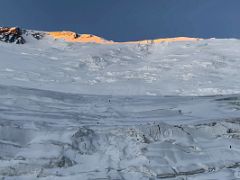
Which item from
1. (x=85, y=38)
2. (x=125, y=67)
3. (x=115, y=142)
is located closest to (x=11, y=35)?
(x=85, y=38)

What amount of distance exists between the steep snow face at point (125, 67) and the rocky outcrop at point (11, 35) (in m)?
1.01

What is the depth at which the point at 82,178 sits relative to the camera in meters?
17.3

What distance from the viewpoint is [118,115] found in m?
27.6

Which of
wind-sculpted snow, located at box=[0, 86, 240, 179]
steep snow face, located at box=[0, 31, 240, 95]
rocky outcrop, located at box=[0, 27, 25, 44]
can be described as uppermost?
rocky outcrop, located at box=[0, 27, 25, 44]

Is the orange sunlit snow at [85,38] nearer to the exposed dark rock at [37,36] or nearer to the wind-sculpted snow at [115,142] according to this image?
the exposed dark rock at [37,36]

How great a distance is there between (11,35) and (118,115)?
36685 mm

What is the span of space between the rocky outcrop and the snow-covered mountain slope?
4354 mm

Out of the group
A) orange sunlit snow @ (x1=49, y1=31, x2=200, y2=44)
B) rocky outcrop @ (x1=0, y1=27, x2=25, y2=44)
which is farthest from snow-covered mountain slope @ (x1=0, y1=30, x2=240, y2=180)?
orange sunlit snow @ (x1=49, y1=31, x2=200, y2=44)

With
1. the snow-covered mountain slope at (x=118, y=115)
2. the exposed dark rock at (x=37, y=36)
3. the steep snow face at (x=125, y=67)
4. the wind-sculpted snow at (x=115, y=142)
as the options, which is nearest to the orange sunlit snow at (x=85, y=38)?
the exposed dark rock at (x=37, y=36)

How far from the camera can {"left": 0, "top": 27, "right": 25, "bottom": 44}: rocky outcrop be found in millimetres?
60688

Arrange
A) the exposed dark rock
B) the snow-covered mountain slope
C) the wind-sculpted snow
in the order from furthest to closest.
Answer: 1. the exposed dark rock
2. the snow-covered mountain slope
3. the wind-sculpted snow

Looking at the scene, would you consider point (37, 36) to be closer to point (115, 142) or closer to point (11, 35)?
point (11, 35)

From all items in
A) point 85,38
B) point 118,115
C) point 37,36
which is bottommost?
point 118,115

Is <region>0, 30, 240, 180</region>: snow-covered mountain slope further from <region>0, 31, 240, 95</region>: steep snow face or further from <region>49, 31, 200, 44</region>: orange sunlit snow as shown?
<region>49, 31, 200, 44</region>: orange sunlit snow
